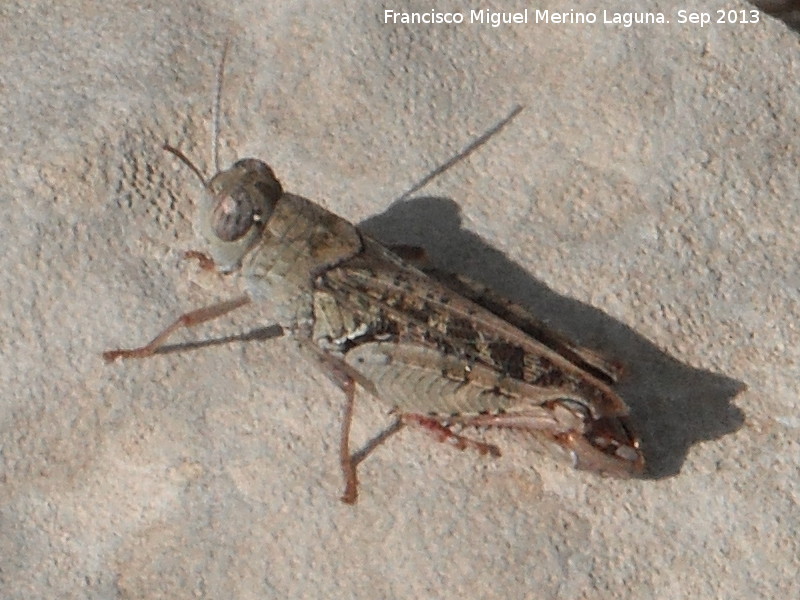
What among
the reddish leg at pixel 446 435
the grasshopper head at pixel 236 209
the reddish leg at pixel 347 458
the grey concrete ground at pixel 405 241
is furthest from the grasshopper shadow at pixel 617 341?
the reddish leg at pixel 347 458

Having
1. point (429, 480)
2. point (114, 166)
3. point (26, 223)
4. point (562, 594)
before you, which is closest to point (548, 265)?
point (429, 480)

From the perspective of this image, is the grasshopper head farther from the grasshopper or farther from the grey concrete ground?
the grey concrete ground

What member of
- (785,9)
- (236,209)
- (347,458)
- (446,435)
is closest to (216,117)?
(236,209)

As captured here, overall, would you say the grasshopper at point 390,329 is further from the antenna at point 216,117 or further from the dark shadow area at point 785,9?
the dark shadow area at point 785,9

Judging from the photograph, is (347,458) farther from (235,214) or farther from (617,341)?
(617,341)

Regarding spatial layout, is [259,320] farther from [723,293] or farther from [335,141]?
[723,293]
